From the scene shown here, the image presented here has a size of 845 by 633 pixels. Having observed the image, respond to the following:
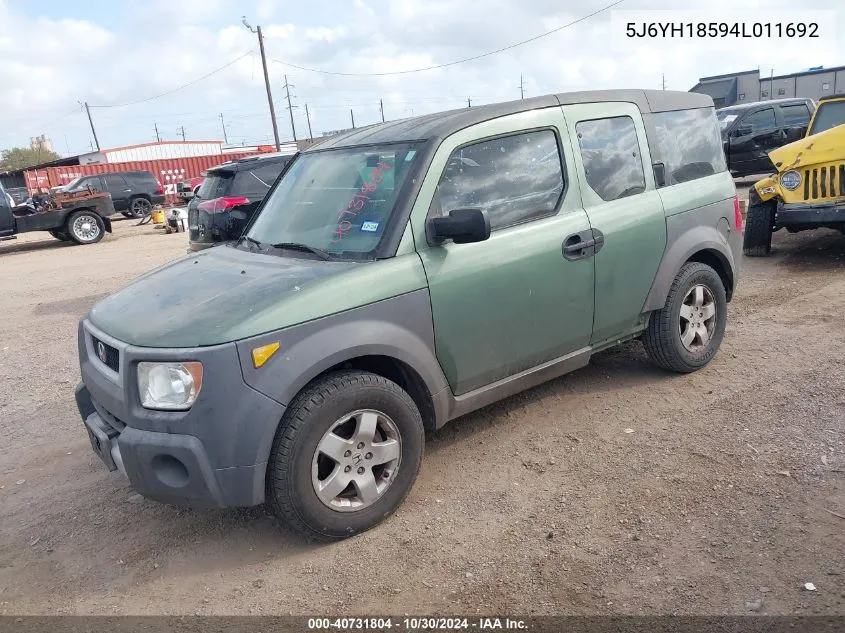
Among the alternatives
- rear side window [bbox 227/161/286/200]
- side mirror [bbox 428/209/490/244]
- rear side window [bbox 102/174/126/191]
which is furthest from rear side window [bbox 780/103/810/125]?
rear side window [bbox 102/174/126/191]

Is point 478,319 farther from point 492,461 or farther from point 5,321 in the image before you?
point 5,321

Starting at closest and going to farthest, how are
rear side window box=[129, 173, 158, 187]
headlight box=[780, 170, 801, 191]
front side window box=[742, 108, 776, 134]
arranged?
1. headlight box=[780, 170, 801, 191]
2. front side window box=[742, 108, 776, 134]
3. rear side window box=[129, 173, 158, 187]

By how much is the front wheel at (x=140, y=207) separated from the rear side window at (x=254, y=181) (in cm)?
1562

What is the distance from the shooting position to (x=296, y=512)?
3053 mm

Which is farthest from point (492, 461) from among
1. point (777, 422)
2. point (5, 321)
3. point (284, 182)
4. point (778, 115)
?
point (778, 115)

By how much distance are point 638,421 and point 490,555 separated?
1609mm

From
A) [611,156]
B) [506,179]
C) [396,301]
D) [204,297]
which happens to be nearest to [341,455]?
[396,301]

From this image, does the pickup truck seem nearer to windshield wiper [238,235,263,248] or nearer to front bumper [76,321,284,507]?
windshield wiper [238,235,263,248]

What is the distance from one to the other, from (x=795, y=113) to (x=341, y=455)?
15194 mm

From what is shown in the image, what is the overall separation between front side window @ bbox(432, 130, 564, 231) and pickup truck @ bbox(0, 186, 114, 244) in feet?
50.2

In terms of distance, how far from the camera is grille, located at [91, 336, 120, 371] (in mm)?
3195

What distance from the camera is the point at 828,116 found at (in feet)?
29.9

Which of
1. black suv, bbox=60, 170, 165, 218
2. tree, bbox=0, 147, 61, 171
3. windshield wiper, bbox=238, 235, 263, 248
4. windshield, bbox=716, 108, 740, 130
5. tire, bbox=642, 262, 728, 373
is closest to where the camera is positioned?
windshield wiper, bbox=238, 235, 263, 248

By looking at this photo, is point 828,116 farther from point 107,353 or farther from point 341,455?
point 107,353
